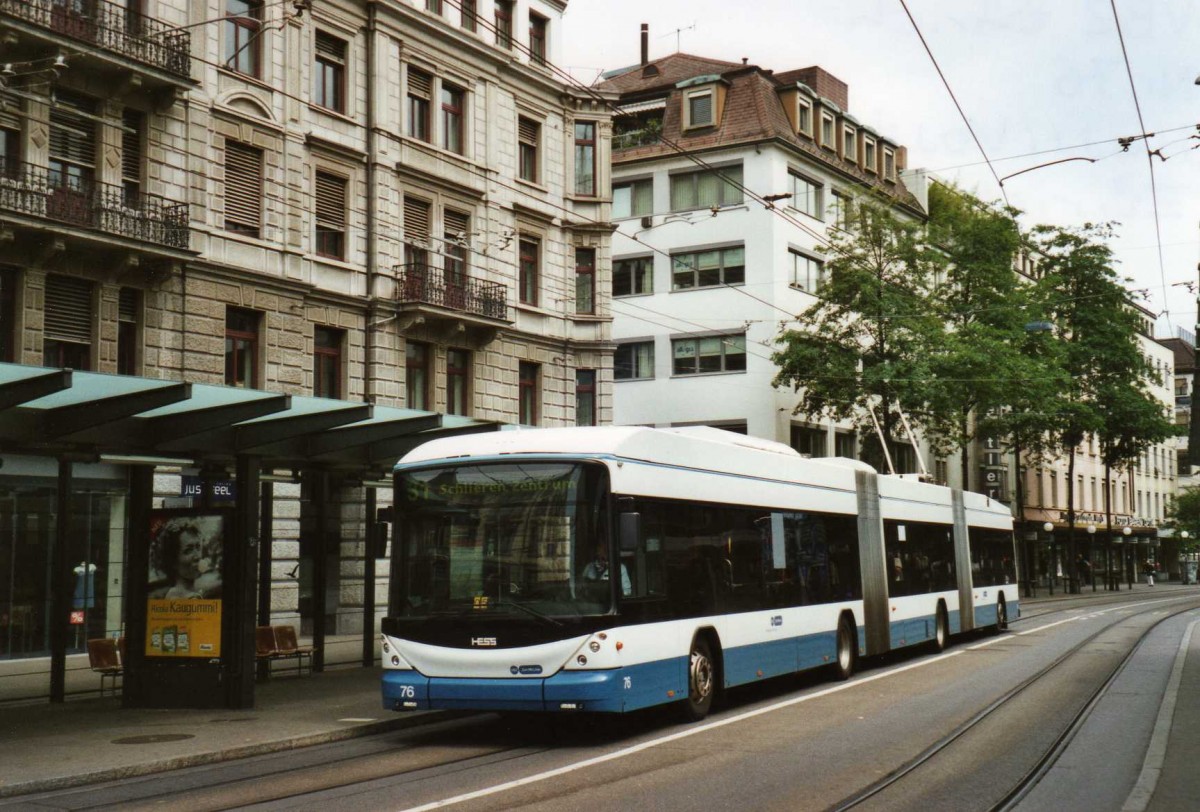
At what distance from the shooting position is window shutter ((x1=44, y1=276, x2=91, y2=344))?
2344 cm

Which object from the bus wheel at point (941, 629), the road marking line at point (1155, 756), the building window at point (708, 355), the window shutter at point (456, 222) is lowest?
the road marking line at point (1155, 756)

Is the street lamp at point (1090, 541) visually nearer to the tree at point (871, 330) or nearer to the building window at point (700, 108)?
the tree at point (871, 330)

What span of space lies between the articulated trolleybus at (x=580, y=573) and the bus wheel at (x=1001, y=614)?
48.2 ft

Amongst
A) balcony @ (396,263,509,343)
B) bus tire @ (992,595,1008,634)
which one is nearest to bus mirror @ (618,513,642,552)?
balcony @ (396,263,509,343)

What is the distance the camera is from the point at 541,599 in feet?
42.1

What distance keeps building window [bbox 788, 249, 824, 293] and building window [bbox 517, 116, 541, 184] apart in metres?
16.6

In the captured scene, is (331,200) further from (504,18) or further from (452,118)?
(504,18)

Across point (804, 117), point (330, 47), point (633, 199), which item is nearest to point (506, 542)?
point (330, 47)

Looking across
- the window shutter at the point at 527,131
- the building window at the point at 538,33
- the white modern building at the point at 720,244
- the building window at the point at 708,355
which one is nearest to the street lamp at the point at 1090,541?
the white modern building at the point at 720,244

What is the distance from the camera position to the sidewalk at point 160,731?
11258mm

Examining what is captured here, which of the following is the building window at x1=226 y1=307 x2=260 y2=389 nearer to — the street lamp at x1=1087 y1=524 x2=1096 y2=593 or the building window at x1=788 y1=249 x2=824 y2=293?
the building window at x1=788 y1=249 x2=824 y2=293

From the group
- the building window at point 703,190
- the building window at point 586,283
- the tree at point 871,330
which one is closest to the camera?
the building window at point 586,283

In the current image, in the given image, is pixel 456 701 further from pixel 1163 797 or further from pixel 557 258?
pixel 557 258

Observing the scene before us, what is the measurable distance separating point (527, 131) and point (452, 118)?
10.2ft
